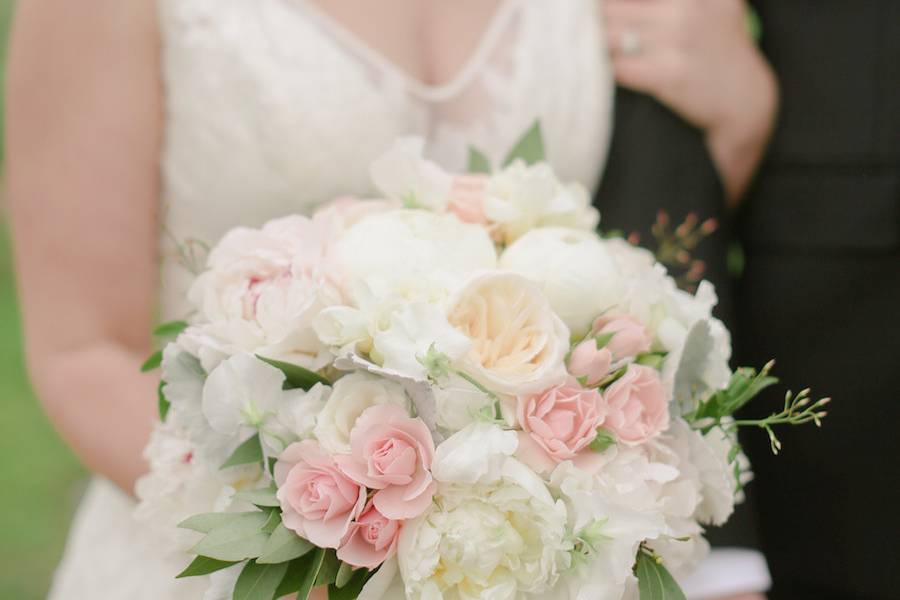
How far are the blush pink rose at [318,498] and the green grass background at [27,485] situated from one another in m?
2.73

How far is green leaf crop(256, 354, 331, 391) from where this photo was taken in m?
0.89

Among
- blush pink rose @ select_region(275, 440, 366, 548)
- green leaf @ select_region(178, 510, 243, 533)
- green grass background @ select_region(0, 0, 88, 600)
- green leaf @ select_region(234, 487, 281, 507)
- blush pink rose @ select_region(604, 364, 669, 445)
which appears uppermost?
blush pink rose @ select_region(604, 364, 669, 445)

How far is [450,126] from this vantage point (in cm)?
146

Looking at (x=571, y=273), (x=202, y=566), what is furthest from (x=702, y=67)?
(x=202, y=566)

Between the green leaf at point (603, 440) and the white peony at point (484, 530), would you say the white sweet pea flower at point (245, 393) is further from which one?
the green leaf at point (603, 440)

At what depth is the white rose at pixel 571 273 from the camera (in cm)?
95

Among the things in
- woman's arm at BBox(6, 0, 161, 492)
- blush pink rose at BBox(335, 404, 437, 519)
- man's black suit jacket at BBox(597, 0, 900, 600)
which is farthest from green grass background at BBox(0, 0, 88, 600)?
blush pink rose at BBox(335, 404, 437, 519)

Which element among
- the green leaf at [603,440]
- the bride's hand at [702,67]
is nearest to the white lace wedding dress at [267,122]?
the bride's hand at [702,67]

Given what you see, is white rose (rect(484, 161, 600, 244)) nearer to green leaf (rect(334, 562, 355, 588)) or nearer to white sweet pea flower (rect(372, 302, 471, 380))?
white sweet pea flower (rect(372, 302, 471, 380))

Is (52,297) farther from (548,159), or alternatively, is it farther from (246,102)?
(548,159)

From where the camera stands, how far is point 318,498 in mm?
846

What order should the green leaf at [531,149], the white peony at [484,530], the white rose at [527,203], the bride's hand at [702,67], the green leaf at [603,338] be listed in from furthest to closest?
1. the bride's hand at [702,67]
2. the green leaf at [531,149]
3. the white rose at [527,203]
4. the green leaf at [603,338]
5. the white peony at [484,530]

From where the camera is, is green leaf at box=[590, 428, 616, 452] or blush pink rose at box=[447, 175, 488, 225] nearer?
green leaf at box=[590, 428, 616, 452]

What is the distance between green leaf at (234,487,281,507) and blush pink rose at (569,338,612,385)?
0.30m
